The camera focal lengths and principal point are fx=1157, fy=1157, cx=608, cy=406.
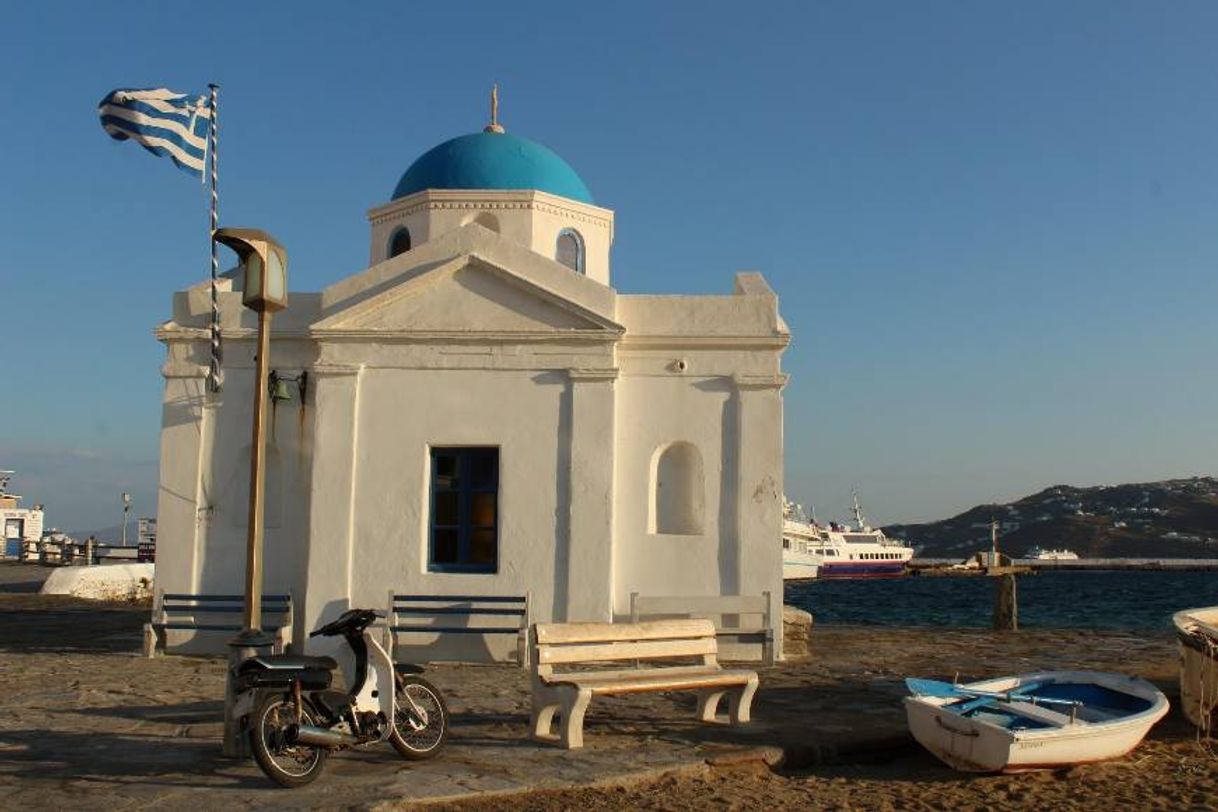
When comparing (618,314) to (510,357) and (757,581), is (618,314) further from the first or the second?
(757,581)

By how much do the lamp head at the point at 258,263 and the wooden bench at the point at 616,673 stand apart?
3.44 meters

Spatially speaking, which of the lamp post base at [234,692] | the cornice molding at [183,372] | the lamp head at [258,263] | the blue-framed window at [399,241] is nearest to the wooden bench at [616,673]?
the lamp post base at [234,692]

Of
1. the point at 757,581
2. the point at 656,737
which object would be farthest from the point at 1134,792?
the point at 757,581

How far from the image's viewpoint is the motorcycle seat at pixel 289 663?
26.2 feet

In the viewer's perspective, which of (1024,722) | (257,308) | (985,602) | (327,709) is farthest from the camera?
(985,602)

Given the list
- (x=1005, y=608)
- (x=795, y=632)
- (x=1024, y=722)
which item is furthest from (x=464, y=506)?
(x=1005, y=608)

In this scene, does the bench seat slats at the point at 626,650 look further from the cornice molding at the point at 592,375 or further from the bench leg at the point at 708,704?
the cornice molding at the point at 592,375

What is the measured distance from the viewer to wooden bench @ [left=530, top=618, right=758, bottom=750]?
9.20 meters

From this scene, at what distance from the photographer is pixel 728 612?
1472 cm

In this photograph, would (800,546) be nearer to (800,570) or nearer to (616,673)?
(800,570)

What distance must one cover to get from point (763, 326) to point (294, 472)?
21.4ft

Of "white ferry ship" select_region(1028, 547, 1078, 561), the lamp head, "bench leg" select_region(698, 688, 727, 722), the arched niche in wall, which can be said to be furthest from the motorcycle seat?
"white ferry ship" select_region(1028, 547, 1078, 561)

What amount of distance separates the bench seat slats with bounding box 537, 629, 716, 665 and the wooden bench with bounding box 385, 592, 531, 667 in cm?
414

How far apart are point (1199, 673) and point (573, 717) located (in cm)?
569
